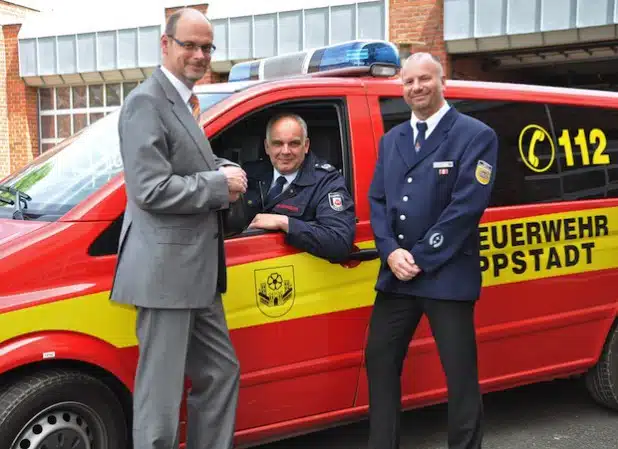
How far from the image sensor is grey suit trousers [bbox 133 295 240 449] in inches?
111

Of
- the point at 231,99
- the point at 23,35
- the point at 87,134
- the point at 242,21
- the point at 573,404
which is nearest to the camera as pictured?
the point at 231,99

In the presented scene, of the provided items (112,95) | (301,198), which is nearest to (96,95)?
(112,95)

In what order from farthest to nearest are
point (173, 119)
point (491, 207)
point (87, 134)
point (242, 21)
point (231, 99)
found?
point (242, 21) → point (491, 207) → point (87, 134) → point (231, 99) → point (173, 119)

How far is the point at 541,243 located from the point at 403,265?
1143 mm

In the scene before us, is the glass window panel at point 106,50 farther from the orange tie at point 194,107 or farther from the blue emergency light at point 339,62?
the orange tie at point 194,107

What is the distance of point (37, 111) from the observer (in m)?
16.5

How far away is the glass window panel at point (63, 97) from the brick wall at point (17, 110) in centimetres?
55

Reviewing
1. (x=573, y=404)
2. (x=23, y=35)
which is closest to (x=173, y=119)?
(x=573, y=404)

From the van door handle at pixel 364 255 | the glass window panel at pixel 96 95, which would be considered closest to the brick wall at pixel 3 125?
the glass window panel at pixel 96 95

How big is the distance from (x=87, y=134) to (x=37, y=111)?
1384 cm

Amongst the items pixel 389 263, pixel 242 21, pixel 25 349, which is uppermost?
pixel 242 21

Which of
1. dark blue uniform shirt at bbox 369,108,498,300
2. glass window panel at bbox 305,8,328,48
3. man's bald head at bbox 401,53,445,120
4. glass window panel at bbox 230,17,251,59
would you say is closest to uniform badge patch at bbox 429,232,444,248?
dark blue uniform shirt at bbox 369,108,498,300

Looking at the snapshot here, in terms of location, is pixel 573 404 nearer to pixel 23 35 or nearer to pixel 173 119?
pixel 173 119

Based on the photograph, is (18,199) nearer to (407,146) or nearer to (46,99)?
(407,146)
